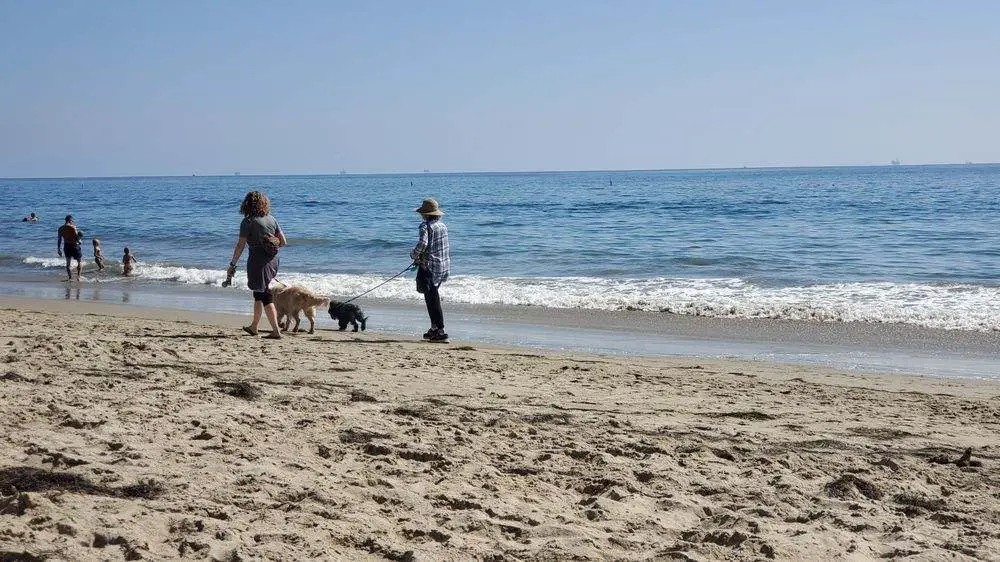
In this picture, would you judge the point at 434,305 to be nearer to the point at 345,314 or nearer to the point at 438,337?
the point at 438,337

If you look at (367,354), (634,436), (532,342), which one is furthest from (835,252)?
(634,436)

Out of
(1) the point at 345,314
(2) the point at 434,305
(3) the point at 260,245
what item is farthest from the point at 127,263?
(2) the point at 434,305

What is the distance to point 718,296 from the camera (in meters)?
14.5

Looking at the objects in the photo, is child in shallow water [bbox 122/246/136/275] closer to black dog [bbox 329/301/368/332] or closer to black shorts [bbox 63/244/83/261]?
black shorts [bbox 63/244/83/261]

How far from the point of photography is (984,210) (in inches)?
1414

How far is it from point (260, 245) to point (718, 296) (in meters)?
8.06

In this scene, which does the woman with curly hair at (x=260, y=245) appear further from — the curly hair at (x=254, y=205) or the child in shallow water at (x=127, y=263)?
the child in shallow water at (x=127, y=263)

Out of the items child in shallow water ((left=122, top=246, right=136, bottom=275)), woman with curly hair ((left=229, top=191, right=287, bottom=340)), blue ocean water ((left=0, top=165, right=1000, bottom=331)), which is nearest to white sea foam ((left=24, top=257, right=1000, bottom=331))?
blue ocean water ((left=0, top=165, right=1000, bottom=331))

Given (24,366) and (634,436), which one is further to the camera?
(24,366)

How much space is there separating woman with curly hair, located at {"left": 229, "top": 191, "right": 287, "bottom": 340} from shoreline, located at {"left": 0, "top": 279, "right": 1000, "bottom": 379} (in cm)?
215

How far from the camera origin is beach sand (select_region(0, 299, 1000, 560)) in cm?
376

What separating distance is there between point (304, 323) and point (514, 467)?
7.67 m

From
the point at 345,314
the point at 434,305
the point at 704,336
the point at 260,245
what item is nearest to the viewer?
the point at 260,245

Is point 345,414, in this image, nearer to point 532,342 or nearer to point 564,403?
point 564,403
